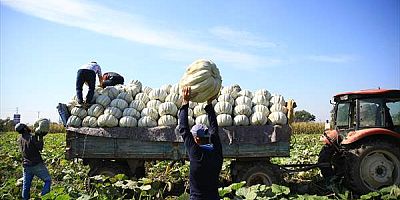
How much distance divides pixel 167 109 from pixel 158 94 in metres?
0.55

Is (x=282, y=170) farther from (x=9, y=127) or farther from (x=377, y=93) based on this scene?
(x=9, y=127)

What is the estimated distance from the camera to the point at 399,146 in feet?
24.0

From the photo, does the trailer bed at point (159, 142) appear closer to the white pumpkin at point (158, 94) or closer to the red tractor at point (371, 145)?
the white pumpkin at point (158, 94)

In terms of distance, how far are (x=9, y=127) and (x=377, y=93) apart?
4265 centimetres

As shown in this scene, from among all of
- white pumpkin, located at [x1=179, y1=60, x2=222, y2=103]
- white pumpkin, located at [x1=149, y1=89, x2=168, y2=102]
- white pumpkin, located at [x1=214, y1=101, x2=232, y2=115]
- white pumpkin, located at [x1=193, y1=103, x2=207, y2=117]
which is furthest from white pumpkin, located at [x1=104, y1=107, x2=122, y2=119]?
white pumpkin, located at [x1=179, y1=60, x2=222, y2=103]

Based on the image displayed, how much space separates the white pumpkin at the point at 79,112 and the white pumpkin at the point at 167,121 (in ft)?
Result: 5.34

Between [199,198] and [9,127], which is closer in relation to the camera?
[199,198]

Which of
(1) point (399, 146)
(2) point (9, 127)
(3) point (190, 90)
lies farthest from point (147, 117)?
(2) point (9, 127)

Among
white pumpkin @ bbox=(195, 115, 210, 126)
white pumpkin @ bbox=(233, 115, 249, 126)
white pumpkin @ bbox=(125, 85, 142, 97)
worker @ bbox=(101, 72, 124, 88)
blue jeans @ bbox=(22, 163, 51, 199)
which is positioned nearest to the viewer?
blue jeans @ bbox=(22, 163, 51, 199)

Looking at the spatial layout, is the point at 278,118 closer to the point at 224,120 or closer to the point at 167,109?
the point at 224,120

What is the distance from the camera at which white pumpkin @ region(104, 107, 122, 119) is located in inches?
287

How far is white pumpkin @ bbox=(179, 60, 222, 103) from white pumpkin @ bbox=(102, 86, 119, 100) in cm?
374

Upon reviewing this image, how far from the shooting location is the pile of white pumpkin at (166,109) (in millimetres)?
7094

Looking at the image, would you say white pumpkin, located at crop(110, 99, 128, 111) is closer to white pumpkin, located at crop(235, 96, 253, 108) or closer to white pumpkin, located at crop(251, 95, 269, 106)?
white pumpkin, located at crop(235, 96, 253, 108)
